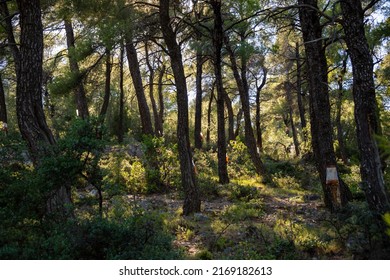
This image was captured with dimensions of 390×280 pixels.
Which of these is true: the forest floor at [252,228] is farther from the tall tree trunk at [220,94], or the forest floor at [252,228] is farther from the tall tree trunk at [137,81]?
the tall tree trunk at [137,81]

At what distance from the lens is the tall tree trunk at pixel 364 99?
214 inches

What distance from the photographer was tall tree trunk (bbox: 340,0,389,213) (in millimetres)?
5430

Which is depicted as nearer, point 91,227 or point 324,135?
point 91,227

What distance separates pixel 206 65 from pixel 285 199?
47.7 feet

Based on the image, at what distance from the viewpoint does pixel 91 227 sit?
16.4ft

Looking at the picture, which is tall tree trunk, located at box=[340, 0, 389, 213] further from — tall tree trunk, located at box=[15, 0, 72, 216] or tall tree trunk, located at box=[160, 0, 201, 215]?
tall tree trunk, located at box=[15, 0, 72, 216]

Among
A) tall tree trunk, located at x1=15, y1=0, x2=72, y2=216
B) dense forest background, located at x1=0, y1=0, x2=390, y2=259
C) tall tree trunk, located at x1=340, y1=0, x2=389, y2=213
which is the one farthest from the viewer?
tall tree trunk, located at x1=15, y1=0, x2=72, y2=216

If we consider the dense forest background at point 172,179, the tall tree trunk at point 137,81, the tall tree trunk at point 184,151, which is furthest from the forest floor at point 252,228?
the tall tree trunk at point 137,81

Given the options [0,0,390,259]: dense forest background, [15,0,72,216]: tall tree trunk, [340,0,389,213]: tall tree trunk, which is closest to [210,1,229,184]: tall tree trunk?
[0,0,390,259]: dense forest background

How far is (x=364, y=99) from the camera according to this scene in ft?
18.2

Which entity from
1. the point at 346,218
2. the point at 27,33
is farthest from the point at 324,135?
the point at 27,33

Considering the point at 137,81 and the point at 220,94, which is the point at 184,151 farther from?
the point at 137,81
